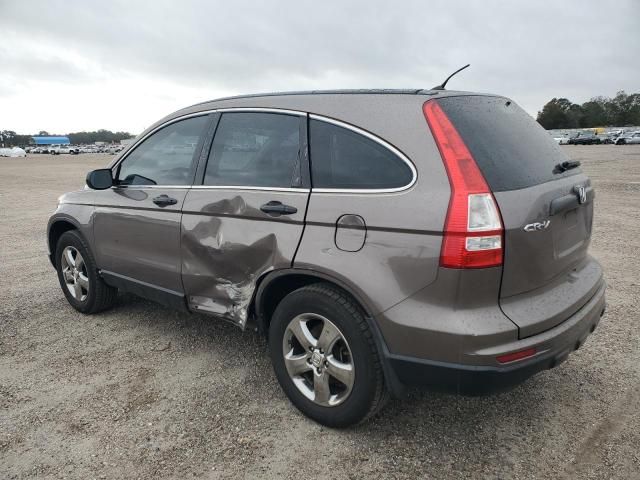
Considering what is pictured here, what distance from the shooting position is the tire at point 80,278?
4.21m

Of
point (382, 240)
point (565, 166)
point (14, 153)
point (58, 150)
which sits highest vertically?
point (565, 166)

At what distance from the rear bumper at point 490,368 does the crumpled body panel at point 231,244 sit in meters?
0.84

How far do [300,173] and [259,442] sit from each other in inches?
57.9

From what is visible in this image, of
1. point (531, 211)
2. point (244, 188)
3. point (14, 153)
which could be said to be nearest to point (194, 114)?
point (244, 188)

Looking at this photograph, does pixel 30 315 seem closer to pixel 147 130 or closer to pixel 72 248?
pixel 72 248

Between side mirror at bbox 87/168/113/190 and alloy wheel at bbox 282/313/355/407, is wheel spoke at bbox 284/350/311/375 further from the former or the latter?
side mirror at bbox 87/168/113/190

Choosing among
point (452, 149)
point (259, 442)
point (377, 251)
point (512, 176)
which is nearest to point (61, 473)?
point (259, 442)

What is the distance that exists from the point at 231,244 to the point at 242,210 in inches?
8.6

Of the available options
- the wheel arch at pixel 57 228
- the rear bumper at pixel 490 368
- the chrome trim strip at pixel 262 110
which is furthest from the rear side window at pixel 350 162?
the wheel arch at pixel 57 228

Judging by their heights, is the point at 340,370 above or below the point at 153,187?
below

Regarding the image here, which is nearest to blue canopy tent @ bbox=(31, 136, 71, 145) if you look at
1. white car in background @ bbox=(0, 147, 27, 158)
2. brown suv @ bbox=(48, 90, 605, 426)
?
white car in background @ bbox=(0, 147, 27, 158)

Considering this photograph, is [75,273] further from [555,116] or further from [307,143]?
[555,116]

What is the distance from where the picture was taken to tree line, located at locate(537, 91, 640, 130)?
95125 millimetres

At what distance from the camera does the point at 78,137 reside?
445ft
